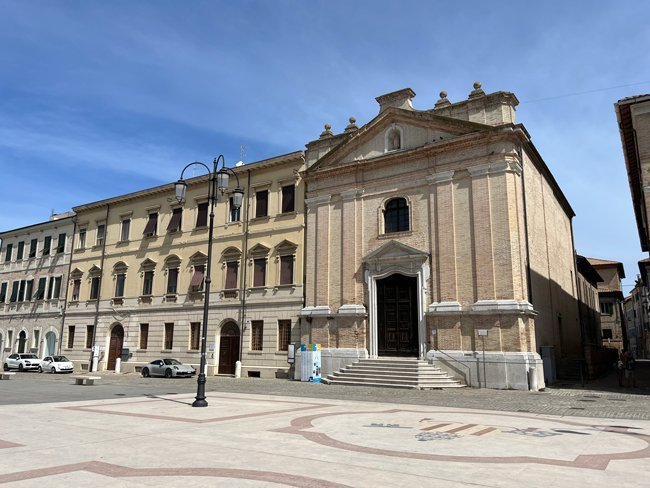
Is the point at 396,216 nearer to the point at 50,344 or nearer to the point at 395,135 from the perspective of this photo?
the point at 395,135

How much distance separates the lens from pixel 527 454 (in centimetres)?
788

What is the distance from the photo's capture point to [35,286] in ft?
134

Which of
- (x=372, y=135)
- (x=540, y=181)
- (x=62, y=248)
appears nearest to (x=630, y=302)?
(x=540, y=181)

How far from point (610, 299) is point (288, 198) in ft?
165

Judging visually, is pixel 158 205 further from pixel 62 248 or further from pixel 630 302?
pixel 630 302

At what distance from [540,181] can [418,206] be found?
7666mm

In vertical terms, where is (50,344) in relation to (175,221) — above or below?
below

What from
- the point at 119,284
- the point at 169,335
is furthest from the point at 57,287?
the point at 169,335

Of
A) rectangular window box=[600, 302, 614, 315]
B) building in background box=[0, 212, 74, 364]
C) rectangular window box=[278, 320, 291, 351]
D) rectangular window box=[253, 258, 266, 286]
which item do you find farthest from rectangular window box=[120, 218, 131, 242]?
rectangular window box=[600, 302, 614, 315]

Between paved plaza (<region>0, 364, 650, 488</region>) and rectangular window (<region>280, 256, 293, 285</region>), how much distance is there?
13.0 meters

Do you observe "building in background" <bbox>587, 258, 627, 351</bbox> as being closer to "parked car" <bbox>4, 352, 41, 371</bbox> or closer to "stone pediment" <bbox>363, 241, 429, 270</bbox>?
"stone pediment" <bbox>363, 241, 429, 270</bbox>

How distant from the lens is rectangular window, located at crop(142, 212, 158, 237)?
1363 inches

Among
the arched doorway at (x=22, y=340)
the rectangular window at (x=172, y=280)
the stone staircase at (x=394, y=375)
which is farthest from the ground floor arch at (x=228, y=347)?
the arched doorway at (x=22, y=340)

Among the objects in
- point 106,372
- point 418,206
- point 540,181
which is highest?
point 540,181
